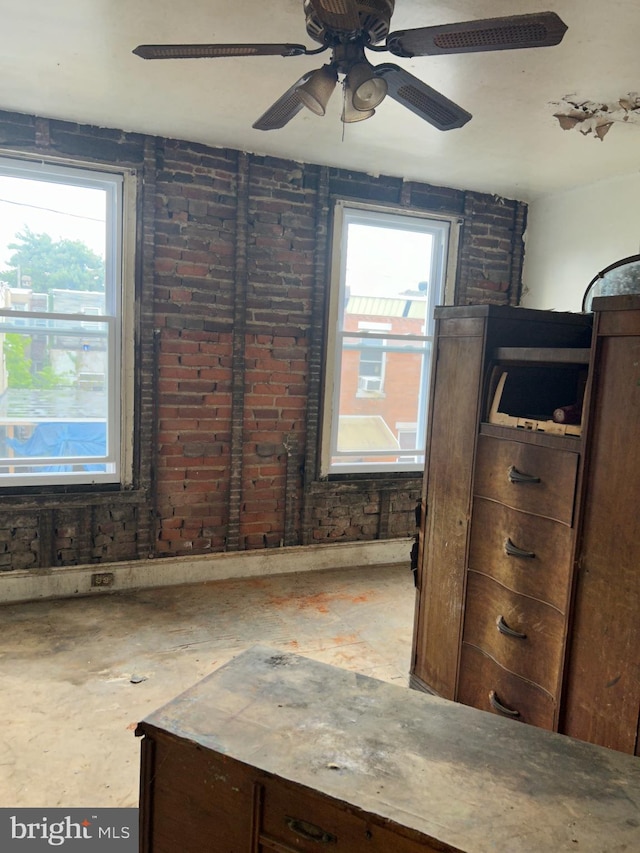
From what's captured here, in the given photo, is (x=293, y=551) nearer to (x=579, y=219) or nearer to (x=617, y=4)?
(x=579, y=219)

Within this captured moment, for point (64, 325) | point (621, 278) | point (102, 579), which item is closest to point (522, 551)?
point (621, 278)

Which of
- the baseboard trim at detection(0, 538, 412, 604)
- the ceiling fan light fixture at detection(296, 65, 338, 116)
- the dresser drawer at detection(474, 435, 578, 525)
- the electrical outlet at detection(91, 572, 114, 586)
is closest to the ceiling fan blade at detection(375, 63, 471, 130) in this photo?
the ceiling fan light fixture at detection(296, 65, 338, 116)

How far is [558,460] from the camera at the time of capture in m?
1.99

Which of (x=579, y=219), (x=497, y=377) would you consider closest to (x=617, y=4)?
(x=497, y=377)

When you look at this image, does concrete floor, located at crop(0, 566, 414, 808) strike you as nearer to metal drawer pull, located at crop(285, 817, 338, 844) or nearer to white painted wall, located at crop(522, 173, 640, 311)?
metal drawer pull, located at crop(285, 817, 338, 844)

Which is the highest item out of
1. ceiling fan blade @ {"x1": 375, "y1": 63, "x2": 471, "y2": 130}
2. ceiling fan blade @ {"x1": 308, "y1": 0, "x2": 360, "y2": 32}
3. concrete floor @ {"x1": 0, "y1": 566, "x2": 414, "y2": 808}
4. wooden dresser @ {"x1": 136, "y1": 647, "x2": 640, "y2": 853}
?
ceiling fan blade @ {"x1": 308, "y1": 0, "x2": 360, "y2": 32}

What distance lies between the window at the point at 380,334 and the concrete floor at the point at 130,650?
953mm

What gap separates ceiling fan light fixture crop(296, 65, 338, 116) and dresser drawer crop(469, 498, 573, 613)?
156 cm

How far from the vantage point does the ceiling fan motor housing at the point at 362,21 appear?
1567 millimetres

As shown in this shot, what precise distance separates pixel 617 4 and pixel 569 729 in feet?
8.08

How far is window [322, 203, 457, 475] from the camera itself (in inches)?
165

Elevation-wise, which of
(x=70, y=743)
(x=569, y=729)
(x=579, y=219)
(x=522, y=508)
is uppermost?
(x=579, y=219)

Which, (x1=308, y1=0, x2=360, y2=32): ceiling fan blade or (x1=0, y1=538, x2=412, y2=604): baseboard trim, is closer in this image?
(x1=308, y1=0, x2=360, y2=32): ceiling fan blade

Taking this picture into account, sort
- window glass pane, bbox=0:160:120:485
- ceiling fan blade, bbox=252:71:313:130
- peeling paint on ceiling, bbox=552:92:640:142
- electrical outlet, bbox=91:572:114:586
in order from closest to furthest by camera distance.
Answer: ceiling fan blade, bbox=252:71:313:130 → peeling paint on ceiling, bbox=552:92:640:142 → window glass pane, bbox=0:160:120:485 → electrical outlet, bbox=91:572:114:586
